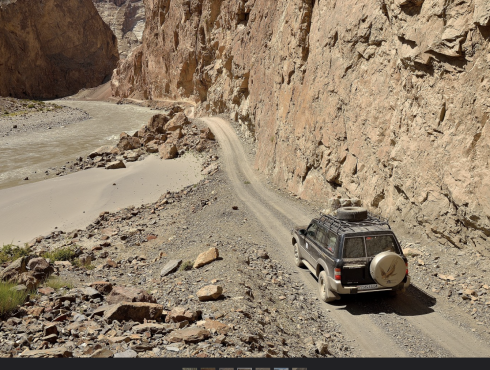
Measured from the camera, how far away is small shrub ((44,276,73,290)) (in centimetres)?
1157

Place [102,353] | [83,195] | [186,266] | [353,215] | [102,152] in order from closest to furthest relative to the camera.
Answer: [102,353]
[353,215]
[186,266]
[83,195]
[102,152]

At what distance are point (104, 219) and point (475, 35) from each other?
1974cm

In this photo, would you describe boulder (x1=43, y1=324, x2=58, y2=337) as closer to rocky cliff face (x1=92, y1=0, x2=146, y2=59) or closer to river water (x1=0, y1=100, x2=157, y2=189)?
river water (x1=0, y1=100, x2=157, y2=189)

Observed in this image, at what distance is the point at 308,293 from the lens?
11008 mm

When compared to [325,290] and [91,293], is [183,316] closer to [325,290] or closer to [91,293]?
[91,293]

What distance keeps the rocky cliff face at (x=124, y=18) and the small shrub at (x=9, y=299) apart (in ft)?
511

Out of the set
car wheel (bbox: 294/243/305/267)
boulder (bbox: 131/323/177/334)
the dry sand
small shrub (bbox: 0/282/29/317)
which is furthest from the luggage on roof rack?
the dry sand

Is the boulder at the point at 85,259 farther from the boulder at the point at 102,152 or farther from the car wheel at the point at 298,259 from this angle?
the boulder at the point at 102,152

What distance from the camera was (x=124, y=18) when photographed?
160 m

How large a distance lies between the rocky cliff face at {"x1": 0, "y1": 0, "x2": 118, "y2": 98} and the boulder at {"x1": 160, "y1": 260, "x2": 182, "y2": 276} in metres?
111

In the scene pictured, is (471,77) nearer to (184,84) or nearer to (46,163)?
(46,163)

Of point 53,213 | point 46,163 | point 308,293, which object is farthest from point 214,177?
point 46,163

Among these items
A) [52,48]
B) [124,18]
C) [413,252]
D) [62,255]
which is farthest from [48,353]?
[124,18]

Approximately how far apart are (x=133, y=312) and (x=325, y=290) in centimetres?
466
